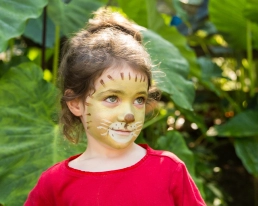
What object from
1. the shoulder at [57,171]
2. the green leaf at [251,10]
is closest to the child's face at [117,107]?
the shoulder at [57,171]

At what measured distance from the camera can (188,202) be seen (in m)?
1.24

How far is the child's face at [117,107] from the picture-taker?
1.22m

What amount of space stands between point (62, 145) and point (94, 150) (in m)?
0.50

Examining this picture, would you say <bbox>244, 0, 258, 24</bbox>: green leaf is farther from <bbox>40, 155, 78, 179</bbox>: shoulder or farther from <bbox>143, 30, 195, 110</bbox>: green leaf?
<bbox>40, 155, 78, 179</bbox>: shoulder

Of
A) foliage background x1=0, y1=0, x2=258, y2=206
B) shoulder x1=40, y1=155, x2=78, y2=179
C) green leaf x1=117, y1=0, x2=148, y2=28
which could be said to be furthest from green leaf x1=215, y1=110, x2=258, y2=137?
shoulder x1=40, y1=155, x2=78, y2=179

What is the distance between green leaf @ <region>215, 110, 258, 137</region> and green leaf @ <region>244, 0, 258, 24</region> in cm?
42

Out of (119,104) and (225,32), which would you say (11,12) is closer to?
(119,104)

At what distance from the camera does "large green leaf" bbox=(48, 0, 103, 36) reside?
87.1 inches

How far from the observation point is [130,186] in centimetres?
124

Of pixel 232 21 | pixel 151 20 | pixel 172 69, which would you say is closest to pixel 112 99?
pixel 172 69

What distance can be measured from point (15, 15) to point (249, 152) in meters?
1.27

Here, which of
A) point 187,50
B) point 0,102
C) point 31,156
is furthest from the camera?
point 187,50

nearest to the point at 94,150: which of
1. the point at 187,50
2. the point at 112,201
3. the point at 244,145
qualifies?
the point at 112,201

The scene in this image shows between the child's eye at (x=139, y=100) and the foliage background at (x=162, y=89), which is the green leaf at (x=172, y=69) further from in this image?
the child's eye at (x=139, y=100)
